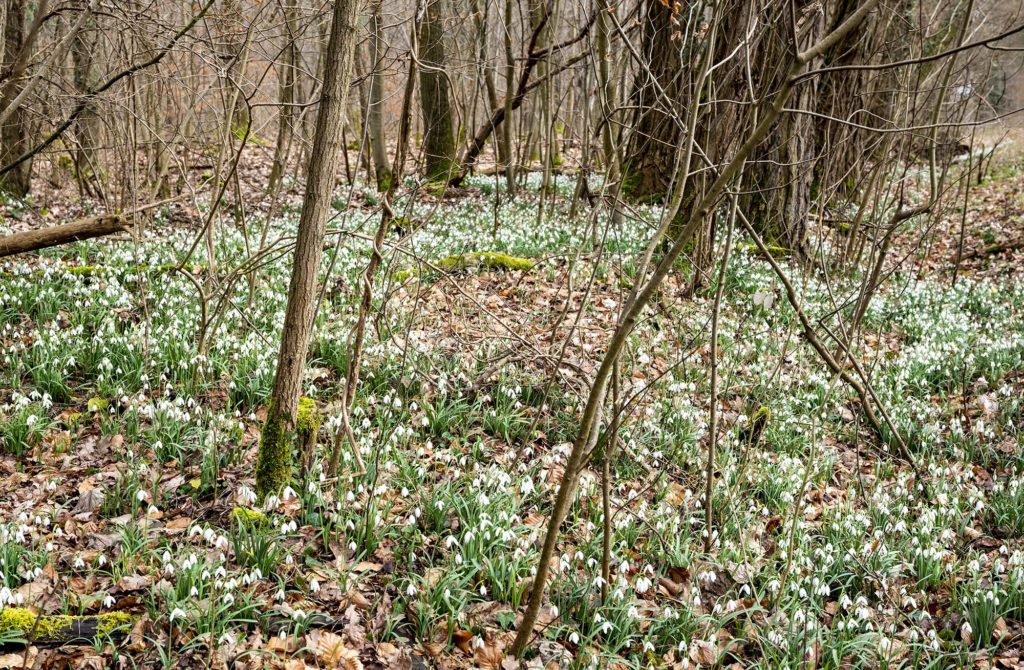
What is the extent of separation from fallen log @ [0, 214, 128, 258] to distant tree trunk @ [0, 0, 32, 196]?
4219mm

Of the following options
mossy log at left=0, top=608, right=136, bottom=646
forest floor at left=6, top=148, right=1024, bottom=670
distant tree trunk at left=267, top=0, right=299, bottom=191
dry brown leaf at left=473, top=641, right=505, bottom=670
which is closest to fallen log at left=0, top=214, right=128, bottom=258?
forest floor at left=6, top=148, right=1024, bottom=670

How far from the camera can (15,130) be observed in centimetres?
1007

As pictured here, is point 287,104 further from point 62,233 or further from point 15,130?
point 15,130

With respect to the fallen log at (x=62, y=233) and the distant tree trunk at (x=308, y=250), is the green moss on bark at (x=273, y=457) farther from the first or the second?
the fallen log at (x=62, y=233)

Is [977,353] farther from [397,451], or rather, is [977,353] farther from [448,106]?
[448,106]

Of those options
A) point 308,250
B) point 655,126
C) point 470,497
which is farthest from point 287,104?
point 655,126

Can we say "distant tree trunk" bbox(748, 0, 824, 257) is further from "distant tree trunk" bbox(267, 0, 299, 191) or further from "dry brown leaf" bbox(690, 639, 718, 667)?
"dry brown leaf" bbox(690, 639, 718, 667)

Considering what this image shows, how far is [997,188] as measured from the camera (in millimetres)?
15758

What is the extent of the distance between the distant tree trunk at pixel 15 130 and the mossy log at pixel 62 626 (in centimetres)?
676

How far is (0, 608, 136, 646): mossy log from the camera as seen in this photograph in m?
2.89

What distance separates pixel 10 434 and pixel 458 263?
4414 millimetres

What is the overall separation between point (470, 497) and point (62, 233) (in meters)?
3.15

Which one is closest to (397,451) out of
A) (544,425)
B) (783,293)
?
(544,425)

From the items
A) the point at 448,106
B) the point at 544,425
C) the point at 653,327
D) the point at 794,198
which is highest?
the point at 448,106
